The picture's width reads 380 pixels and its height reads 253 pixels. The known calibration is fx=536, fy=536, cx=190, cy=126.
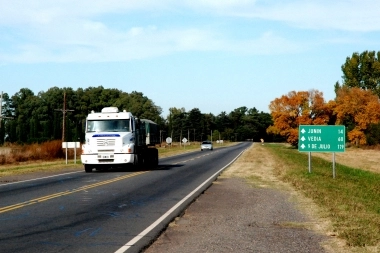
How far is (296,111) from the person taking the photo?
96750mm

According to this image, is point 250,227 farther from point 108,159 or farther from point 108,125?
point 108,125

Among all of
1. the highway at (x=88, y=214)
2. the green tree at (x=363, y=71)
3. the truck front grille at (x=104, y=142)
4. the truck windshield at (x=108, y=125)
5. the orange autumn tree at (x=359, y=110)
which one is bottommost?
the highway at (x=88, y=214)

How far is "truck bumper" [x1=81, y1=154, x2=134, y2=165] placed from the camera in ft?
91.4

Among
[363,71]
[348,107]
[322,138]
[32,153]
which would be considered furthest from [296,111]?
[322,138]

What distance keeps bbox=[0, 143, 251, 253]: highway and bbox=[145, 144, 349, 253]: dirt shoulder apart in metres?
0.45

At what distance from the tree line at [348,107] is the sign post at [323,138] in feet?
213

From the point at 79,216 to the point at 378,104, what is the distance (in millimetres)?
84736

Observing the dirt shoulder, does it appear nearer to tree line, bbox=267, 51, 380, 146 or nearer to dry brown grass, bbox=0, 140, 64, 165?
dry brown grass, bbox=0, 140, 64, 165

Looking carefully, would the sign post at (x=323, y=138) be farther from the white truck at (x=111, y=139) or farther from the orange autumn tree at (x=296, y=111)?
the orange autumn tree at (x=296, y=111)

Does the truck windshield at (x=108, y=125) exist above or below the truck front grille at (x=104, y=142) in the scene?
above

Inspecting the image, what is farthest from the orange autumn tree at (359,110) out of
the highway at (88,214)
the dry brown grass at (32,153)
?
the highway at (88,214)

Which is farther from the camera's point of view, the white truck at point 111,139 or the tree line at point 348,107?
the tree line at point 348,107

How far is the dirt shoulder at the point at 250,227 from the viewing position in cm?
875

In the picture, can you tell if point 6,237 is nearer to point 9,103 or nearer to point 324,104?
point 324,104
